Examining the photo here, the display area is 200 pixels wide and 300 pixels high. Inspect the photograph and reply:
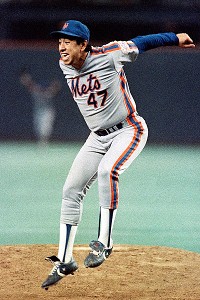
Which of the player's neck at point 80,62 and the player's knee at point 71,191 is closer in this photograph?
the player's neck at point 80,62

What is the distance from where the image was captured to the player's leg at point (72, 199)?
18.4ft

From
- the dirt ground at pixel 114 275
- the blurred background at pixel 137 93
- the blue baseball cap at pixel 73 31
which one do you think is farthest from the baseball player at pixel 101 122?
the blurred background at pixel 137 93

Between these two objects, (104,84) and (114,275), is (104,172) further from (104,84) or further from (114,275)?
(114,275)

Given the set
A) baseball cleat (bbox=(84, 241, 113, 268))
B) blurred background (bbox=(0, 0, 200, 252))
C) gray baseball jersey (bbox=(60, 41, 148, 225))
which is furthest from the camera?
blurred background (bbox=(0, 0, 200, 252))

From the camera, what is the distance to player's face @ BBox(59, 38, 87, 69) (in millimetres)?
5406

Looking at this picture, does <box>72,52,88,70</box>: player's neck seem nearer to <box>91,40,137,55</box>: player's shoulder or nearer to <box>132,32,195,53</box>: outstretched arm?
<box>91,40,137,55</box>: player's shoulder

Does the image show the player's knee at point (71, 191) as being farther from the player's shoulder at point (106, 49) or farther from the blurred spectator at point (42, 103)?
the blurred spectator at point (42, 103)

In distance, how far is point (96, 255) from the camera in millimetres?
5297

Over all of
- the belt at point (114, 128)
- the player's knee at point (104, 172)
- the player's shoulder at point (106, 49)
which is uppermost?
the player's shoulder at point (106, 49)

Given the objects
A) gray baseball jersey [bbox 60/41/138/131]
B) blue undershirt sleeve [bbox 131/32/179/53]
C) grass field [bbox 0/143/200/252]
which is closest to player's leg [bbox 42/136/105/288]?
gray baseball jersey [bbox 60/41/138/131]

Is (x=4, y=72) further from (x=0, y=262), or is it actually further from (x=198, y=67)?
(x=0, y=262)

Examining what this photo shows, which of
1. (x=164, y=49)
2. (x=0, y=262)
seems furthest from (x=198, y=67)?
(x=0, y=262)

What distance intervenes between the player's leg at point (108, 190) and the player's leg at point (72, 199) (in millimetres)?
174

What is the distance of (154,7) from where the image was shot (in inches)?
793
